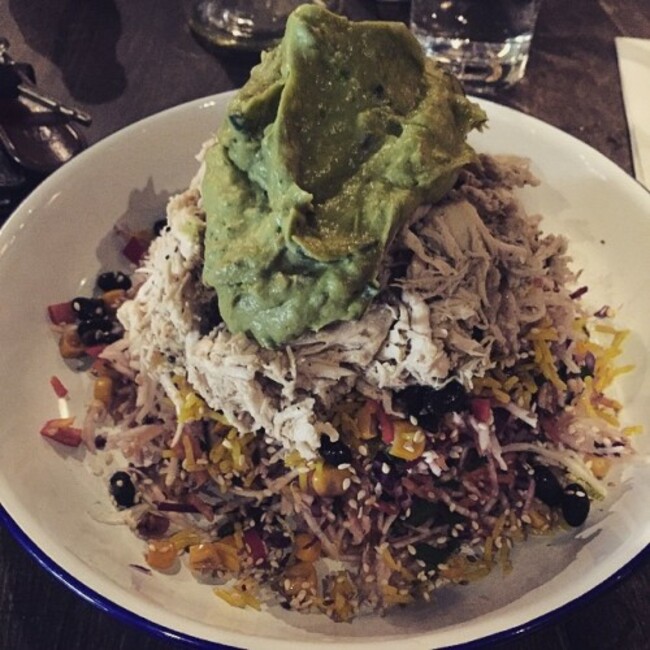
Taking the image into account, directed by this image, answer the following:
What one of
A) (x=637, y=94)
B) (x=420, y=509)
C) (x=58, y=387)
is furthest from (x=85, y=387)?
(x=637, y=94)

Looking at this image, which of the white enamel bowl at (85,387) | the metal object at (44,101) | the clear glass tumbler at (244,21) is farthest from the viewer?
the clear glass tumbler at (244,21)

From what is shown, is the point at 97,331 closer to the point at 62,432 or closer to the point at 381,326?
the point at 62,432

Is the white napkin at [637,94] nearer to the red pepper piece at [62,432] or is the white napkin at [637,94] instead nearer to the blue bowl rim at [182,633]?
the blue bowl rim at [182,633]

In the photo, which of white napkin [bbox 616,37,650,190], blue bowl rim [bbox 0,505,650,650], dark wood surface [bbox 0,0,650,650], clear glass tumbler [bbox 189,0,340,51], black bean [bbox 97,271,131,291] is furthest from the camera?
clear glass tumbler [bbox 189,0,340,51]

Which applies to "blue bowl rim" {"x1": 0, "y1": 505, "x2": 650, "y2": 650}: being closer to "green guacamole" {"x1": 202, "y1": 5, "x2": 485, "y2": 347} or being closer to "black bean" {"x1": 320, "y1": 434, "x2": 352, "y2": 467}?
"black bean" {"x1": 320, "y1": 434, "x2": 352, "y2": 467}

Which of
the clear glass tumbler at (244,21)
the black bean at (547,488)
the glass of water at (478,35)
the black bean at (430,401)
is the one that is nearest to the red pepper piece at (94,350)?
the black bean at (430,401)

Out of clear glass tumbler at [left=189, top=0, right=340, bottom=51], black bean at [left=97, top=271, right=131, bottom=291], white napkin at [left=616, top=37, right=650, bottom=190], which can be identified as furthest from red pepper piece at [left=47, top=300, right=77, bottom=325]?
white napkin at [left=616, top=37, right=650, bottom=190]
